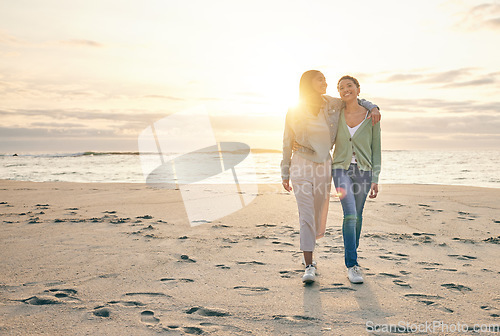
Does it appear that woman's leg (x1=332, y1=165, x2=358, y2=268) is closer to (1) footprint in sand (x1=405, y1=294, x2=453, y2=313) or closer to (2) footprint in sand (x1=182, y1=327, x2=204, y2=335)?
(1) footprint in sand (x1=405, y1=294, x2=453, y2=313)

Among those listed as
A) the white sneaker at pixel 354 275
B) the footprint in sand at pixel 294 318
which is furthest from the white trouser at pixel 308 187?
the footprint in sand at pixel 294 318

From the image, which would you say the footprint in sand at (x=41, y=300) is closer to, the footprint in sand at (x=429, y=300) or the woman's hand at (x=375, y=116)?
the footprint in sand at (x=429, y=300)

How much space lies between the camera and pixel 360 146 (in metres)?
3.59

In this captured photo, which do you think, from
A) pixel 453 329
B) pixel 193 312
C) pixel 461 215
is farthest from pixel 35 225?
pixel 461 215

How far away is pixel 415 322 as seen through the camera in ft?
8.55

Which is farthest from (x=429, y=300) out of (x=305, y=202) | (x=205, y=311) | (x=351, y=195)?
(x=205, y=311)

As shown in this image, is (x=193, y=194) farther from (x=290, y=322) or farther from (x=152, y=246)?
(x=290, y=322)

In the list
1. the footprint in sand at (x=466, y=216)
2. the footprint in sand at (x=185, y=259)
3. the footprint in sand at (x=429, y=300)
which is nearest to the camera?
the footprint in sand at (x=429, y=300)

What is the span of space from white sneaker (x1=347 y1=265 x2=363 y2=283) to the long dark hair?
1.66m

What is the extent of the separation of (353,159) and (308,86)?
834 mm

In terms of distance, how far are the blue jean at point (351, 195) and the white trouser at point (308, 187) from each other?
0.46ft

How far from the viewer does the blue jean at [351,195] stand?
3.54 m

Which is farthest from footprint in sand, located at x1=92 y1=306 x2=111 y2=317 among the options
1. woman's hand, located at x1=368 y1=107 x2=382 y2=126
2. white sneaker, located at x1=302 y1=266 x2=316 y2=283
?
woman's hand, located at x1=368 y1=107 x2=382 y2=126

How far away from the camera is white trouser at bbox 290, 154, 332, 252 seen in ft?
11.7
